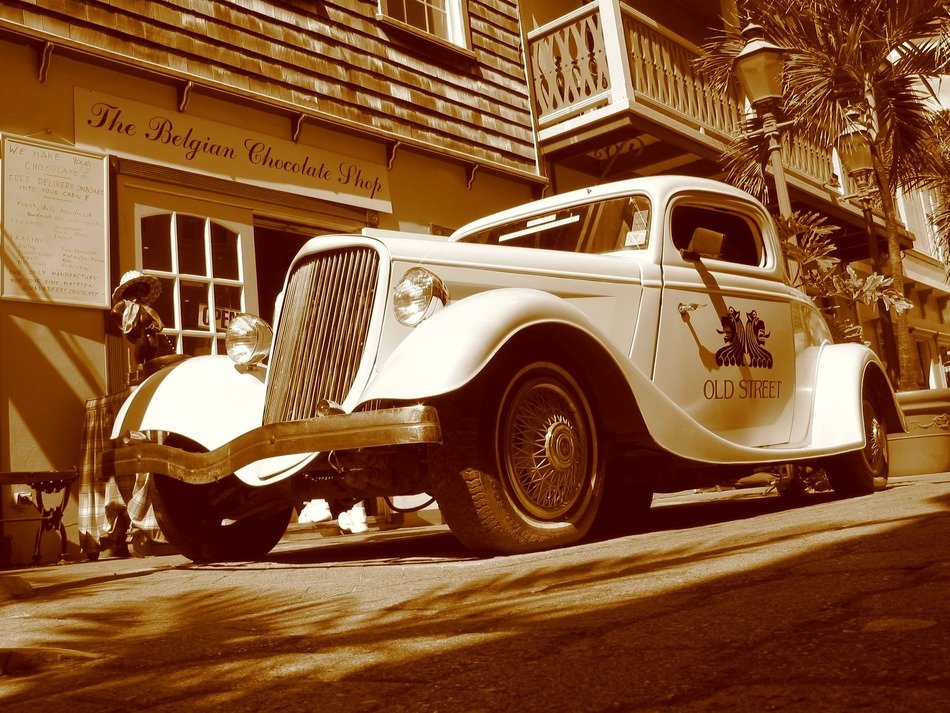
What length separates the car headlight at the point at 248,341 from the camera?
4.27m

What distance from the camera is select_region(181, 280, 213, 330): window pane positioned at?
7223 millimetres

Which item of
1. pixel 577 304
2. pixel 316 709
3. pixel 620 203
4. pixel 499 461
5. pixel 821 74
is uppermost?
pixel 821 74

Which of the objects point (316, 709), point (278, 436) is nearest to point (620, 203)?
point (278, 436)

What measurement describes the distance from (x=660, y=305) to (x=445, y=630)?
2707 millimetres

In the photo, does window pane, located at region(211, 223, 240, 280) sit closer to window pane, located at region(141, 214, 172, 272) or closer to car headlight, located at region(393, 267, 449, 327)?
window pane, located at region(141, 214, 172, 272)

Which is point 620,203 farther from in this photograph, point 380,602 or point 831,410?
point 380,602

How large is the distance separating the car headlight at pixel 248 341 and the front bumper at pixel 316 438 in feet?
1.88

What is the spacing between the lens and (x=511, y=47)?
1112 cm

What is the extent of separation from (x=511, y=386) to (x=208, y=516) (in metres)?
1.69

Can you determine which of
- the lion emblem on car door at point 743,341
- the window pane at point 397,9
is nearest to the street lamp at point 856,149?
the window pane at point 397,9

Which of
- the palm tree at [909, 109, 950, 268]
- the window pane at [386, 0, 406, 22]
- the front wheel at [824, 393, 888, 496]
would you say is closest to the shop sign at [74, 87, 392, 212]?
the window pane at [386, 0, 406, 22]

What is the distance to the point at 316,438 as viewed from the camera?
131 inches

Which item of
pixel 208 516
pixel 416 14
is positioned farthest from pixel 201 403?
pixel 416 14

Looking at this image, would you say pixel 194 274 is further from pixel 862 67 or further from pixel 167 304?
pixel 862 67
